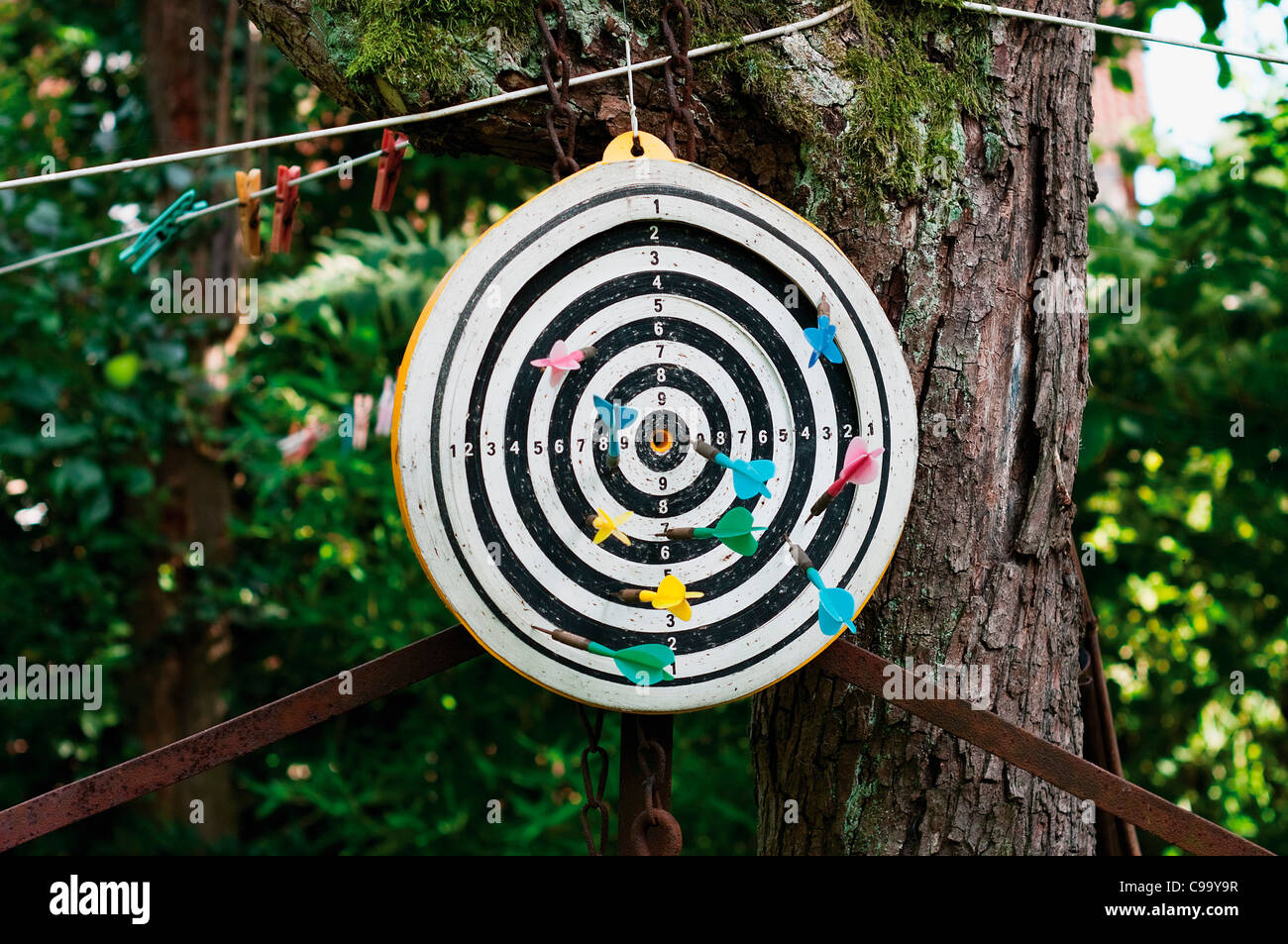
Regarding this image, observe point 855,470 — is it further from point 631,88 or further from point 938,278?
point 631,88

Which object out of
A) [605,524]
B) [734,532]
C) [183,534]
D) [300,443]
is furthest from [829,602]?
[183,534]

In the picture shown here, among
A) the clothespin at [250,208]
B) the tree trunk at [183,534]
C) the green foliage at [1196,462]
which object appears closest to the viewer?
the clothespin at [250,208]

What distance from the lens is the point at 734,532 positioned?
100 cm

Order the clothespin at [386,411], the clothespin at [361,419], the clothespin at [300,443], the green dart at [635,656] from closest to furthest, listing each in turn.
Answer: the green dart at [635,656] → the clothespin at [386,411] → the clothespin at [361,419] → the clothespin at [300,443]

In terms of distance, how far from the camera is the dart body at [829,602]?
1.00 metres

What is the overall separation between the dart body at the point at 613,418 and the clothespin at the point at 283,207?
0.53m

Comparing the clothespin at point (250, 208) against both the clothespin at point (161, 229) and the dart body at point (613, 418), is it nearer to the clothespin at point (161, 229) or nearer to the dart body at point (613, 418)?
the clothespin at point (161, 229)

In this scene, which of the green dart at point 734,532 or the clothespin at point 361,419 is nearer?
the green dart at point 734,532

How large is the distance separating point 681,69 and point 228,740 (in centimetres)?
84

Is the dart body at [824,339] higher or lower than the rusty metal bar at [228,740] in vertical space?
Result: higher

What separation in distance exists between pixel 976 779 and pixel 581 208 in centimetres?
84

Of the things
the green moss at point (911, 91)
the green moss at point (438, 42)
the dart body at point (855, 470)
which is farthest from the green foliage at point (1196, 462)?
the green moss at point (438, 42)

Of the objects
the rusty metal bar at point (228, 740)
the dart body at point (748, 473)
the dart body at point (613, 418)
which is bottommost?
the rusty metal bar at point (228, 740)

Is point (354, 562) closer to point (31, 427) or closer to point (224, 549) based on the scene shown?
point (224, 549)
